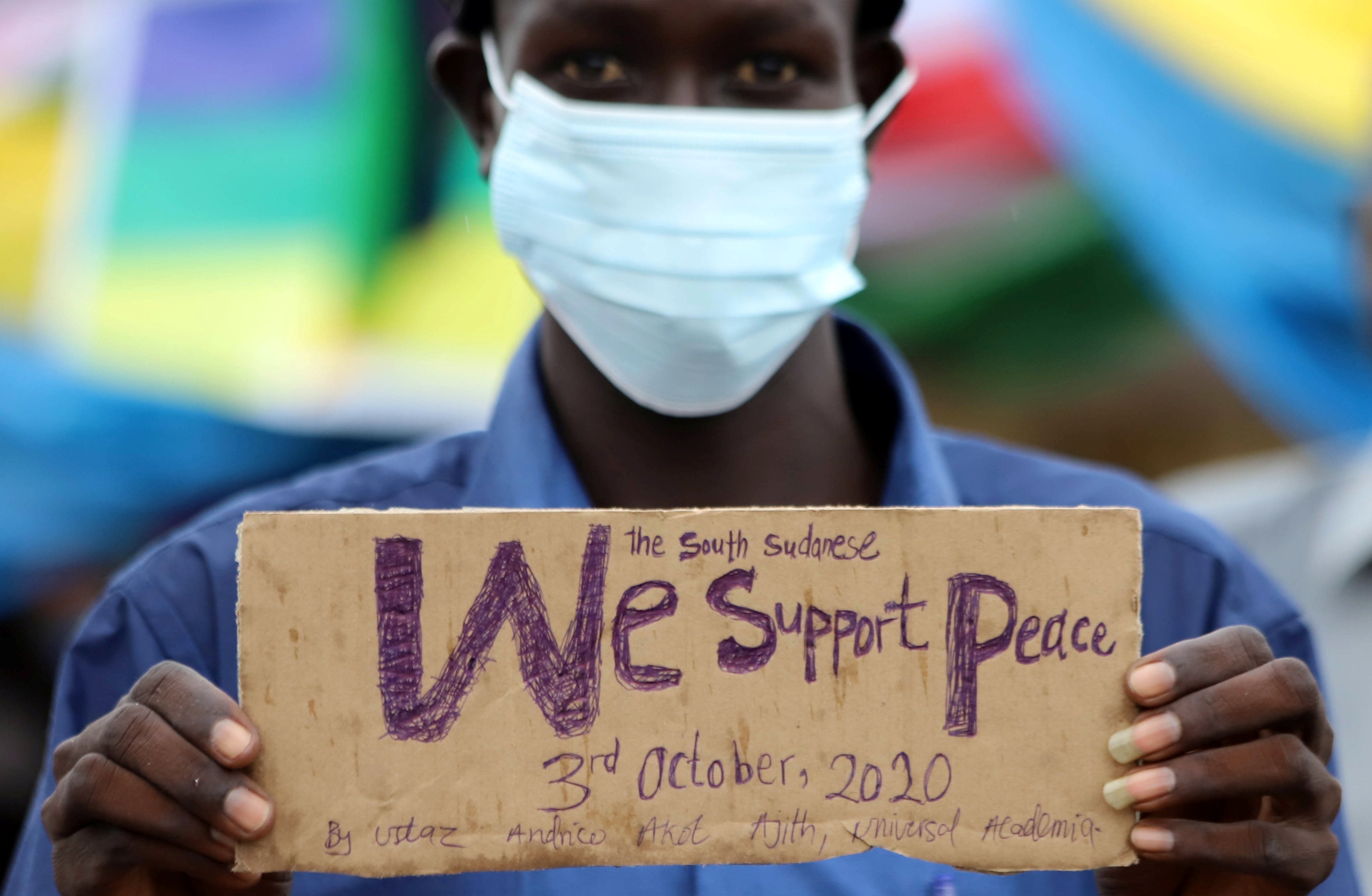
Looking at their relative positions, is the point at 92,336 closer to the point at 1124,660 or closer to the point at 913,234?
the point at 913,234

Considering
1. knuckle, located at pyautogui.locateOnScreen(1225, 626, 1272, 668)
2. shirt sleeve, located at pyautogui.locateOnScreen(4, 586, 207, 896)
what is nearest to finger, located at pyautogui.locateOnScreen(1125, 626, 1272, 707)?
knuckle, located at pyautogui.locateOnScreen(1225, 626, 1272, 668)

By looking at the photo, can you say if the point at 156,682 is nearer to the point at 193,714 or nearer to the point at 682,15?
the point at 193,714

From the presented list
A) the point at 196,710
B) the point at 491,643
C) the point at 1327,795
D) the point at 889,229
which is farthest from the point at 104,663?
the point at 889,229

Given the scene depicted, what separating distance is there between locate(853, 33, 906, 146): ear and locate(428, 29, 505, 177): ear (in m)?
0.56

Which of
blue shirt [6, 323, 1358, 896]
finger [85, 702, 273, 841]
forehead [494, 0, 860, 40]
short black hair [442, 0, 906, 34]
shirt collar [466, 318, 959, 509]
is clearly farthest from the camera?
short black hair [442, 0, 906, 34]

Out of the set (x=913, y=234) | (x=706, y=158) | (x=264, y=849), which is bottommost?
(x=913, y=234)

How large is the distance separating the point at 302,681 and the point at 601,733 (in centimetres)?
31

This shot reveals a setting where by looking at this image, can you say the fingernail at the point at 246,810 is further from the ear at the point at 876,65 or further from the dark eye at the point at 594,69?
the ear at the point at 876,65

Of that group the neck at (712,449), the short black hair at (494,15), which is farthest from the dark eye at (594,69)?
the neck at (712,449)

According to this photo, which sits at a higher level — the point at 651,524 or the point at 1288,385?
the point at 651,524

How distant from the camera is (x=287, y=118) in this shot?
550 cm

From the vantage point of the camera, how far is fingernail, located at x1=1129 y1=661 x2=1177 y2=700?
4.50ft

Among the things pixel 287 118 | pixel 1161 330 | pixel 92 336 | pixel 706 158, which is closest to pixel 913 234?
pixel 1161 330

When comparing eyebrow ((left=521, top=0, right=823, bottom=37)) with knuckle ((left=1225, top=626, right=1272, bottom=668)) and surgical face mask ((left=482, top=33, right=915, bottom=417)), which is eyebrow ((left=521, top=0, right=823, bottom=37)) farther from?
knuckle ((left=1225, top=626, right=1272, bottom=668))
